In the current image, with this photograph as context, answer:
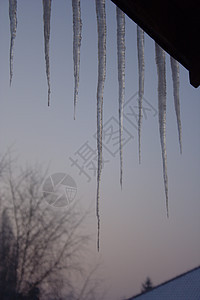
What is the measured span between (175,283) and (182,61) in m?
13.5

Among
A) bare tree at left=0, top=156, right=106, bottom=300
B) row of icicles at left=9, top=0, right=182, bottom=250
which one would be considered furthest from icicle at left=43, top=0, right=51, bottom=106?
bare tree at left=0, top=156, right=106, bottom=300

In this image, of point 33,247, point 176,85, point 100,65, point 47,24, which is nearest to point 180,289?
point 33,247

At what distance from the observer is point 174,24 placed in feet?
2.86

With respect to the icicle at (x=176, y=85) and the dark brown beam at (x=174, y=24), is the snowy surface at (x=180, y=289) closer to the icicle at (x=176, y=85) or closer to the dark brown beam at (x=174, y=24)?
the icicle at (x=176, y=85)

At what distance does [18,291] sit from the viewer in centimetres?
670

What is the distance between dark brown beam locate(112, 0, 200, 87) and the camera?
76cm

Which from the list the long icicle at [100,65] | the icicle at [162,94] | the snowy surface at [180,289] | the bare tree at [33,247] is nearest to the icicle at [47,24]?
the long icicle at [100,65]

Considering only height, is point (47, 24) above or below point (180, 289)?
above

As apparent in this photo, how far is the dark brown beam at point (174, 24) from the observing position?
0.76 metres

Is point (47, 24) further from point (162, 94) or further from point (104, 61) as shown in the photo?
point (162, 94)

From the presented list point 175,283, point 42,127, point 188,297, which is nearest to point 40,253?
point 42,127

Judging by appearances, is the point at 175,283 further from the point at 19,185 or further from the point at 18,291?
the point at 19,185

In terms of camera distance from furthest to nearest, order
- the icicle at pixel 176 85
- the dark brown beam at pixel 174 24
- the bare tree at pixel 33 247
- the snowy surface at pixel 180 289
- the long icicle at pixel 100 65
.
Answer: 1. the snowy surface at pixel 180 289
2. the bare tree at pixel 33 247
3. the icicle at pixel 176 85
4. the long icicle at pixel 100 65
5. the dark brown beam at pixel 174 24

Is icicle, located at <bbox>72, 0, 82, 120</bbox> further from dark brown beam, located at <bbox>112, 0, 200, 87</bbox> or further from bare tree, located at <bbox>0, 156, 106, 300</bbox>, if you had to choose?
bare tree, located at <bbox>0, 156, 106, 300</bbox>
